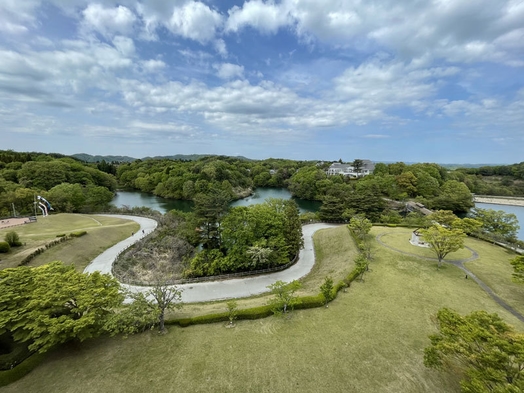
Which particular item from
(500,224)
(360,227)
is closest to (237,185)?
(360,227)

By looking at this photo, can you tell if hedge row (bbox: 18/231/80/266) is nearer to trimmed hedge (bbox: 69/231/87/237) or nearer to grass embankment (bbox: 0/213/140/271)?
trimmed hedge (bbox: 69/231/87/237)

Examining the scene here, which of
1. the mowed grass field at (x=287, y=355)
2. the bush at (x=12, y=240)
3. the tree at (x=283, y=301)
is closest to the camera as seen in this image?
the mowed grass field at (x=287, y=355)

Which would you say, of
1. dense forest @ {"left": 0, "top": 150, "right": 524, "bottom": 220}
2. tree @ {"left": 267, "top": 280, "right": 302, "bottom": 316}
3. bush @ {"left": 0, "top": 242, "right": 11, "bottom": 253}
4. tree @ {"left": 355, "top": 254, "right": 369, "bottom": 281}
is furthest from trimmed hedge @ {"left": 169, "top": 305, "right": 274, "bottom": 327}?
bush @ {"left": 0, "top": 242, "right": 11, "bottom": 253}

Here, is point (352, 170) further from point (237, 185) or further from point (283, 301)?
point (283, 301)

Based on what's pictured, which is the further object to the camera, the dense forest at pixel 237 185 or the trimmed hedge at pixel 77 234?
the dense forest at pixel 237 185

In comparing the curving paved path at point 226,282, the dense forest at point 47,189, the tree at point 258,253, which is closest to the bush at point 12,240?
the curving paved path at point 226,282

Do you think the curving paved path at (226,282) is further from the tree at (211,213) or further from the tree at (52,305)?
the tree at (52,305)

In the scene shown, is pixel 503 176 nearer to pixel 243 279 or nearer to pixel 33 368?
pixel 243 279

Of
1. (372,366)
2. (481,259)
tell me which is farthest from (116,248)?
(481,259)
